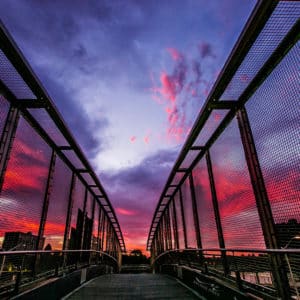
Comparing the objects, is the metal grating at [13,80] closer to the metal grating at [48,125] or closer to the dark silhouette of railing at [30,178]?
the dark silhouette of railing at [30,178]

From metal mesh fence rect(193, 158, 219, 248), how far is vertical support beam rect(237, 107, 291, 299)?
210 centimetres

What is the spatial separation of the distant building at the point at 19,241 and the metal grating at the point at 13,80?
242 centimetres

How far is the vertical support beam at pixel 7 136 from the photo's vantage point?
355 centimetres

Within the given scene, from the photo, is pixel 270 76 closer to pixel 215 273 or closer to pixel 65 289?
pixel 215 273

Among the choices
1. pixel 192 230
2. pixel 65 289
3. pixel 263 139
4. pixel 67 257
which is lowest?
pixel 65 289

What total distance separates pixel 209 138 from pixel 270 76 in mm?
2525

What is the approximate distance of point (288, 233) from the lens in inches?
112

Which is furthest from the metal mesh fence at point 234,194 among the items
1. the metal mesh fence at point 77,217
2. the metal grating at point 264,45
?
the metal mesh fence at point 77,217

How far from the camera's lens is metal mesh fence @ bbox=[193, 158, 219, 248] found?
214 inches

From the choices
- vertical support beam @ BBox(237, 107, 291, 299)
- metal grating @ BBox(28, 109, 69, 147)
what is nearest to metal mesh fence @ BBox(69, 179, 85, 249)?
metal grating @ BBox(28, 109, 69, 147)

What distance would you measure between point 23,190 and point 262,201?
4186mm

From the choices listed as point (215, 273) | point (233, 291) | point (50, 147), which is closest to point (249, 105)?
point (233, 291)

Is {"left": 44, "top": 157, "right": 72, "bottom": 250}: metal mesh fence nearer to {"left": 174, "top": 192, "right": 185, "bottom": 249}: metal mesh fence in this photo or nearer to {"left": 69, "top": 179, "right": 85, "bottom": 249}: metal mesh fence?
{"left": 69, "top": 179, "right": 85, "bottom": 249}: metal mesh fence

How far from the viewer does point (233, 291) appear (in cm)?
326
